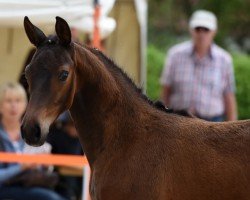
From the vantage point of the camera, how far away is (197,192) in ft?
17.8

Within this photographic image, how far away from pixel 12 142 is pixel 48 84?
3.22m

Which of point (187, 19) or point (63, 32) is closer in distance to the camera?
point (63, 32)

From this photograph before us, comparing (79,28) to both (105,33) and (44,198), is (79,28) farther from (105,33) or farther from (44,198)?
(44,198)

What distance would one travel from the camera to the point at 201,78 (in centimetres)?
937

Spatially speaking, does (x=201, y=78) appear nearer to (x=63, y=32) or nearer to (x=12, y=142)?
(x=12, y=142)

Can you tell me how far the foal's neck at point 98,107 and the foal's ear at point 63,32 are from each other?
16 centimetres

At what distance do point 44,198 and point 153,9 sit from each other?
17.3 metres

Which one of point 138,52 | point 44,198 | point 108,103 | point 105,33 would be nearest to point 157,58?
point 138,52

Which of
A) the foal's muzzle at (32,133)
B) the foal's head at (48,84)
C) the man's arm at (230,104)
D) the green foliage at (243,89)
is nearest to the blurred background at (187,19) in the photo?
the green foliage at (243,89)

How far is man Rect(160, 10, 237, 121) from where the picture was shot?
9.33 metres

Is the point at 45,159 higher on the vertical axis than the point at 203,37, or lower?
lower

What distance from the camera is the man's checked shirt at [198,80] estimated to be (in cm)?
932

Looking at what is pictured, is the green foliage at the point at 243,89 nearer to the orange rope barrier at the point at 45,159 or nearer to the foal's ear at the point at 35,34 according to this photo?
the orange rope barrier at the point at 45,159

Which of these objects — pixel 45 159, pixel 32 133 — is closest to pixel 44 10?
pixel 45 159
